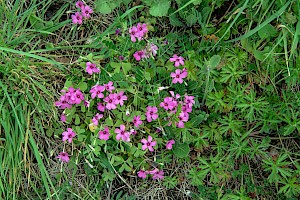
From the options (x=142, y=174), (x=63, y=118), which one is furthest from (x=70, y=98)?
(x=142, y=174)

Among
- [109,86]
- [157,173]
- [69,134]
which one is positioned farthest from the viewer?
[157,173]

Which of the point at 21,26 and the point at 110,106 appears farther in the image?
the point at 21,26

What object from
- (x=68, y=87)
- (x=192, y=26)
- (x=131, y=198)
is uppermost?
(x=192, y=26)

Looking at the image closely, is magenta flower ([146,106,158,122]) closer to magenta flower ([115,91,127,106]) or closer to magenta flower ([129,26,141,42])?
magenta flower ([115,91,127,106])

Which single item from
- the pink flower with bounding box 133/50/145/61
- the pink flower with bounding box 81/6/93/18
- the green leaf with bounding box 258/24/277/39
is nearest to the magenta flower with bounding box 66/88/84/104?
the pink flower with bounding box 133/50/145/61

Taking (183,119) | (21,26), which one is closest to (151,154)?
(183,119)

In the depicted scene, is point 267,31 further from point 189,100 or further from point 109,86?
point 109,86

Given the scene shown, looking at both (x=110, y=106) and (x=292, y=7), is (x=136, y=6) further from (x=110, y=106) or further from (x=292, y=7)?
(x=292, y=7)
